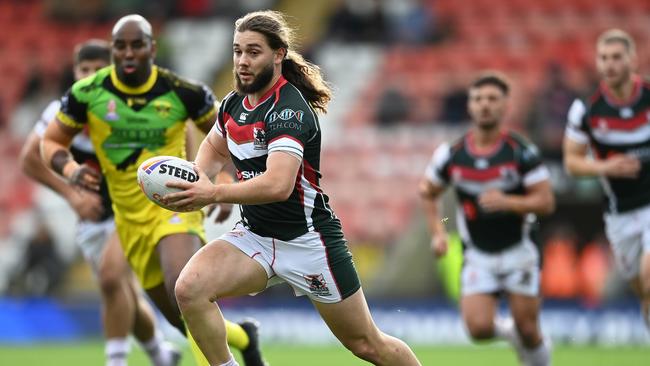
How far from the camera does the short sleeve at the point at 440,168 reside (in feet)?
33.2

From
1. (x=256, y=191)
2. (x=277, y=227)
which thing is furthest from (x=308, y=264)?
(x=256, y=191)

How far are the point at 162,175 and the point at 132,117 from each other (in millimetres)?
2001

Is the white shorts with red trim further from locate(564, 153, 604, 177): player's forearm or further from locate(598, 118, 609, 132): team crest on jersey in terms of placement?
locate(598, 118, 609, 132): team crest on jersey

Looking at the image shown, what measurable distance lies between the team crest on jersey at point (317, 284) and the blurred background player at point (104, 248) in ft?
7.42

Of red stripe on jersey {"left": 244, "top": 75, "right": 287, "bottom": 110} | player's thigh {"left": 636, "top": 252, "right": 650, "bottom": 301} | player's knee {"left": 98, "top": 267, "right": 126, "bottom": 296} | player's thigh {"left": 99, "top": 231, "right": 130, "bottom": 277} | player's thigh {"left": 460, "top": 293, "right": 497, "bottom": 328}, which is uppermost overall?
red stripe on jersey {"left": 244, "top": 75, "right": 287, "bottom": 110}

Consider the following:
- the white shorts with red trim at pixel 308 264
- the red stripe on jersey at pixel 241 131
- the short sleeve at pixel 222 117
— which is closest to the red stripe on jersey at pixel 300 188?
the white shorts with red trim at pixel 308 264

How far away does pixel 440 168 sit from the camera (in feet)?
33.2

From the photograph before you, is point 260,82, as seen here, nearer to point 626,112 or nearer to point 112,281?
point 112,281

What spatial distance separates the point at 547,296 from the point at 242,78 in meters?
10.6

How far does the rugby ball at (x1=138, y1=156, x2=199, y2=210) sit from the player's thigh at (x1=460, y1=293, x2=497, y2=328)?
4.19m

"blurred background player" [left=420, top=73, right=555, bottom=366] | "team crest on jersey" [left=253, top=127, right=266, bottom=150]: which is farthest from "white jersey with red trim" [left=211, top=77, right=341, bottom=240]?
"blurred background player" [left=420, top=73, right=555, bottom=366]

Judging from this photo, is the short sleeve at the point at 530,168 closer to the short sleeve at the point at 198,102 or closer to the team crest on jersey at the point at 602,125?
the team crest on jersey at the point at 602,125

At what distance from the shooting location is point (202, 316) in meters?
6.49

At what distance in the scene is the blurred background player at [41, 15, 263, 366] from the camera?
797cm
